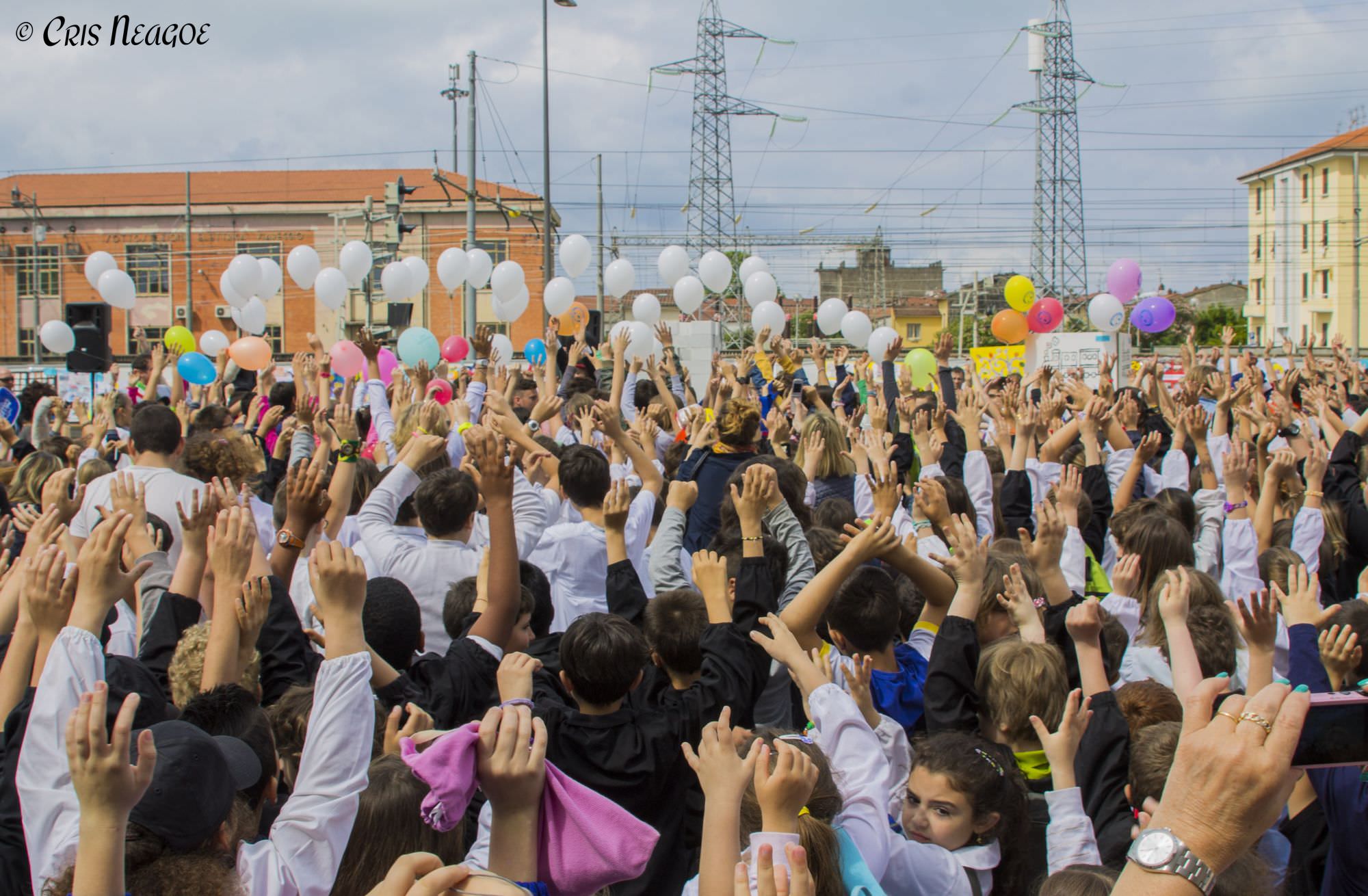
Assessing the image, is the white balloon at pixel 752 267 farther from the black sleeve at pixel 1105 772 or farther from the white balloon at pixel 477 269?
the black sleeve at pixel 1105 772

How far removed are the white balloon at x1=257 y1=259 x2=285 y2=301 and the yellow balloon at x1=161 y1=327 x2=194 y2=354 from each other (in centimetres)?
121

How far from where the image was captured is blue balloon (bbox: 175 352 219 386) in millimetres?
12625

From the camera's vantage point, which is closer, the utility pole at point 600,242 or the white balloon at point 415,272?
the white balloon at point 415,272

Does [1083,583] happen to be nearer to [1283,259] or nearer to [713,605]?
[713,605]

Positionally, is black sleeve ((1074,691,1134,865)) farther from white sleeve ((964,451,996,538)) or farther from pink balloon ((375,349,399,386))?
pink balloon ((375,349,399,386))

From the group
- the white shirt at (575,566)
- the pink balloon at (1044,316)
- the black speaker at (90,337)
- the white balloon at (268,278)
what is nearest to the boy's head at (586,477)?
the white shirt at (575,566)

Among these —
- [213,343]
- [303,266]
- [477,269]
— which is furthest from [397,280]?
[213,343]

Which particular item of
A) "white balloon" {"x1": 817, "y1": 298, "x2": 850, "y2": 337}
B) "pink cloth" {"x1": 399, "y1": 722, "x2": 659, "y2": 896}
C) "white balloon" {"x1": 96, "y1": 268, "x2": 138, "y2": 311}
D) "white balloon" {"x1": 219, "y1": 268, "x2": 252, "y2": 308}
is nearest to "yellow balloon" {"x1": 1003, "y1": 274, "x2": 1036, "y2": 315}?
"white balloon" {"x1": 817, "y1": 298, "x2": 850, "y2": 337}

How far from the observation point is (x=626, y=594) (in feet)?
13.7

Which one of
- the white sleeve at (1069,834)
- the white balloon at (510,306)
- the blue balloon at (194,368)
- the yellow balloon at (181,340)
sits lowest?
the white sleeve at (1069,834)

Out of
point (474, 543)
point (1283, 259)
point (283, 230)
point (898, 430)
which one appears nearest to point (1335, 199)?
point (1283, 259)

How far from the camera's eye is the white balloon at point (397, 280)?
14375mm

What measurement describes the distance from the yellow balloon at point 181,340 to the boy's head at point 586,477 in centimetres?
1041

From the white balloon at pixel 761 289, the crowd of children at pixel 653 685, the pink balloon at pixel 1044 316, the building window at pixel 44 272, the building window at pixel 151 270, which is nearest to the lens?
the crowd of children at pixel 653 685
